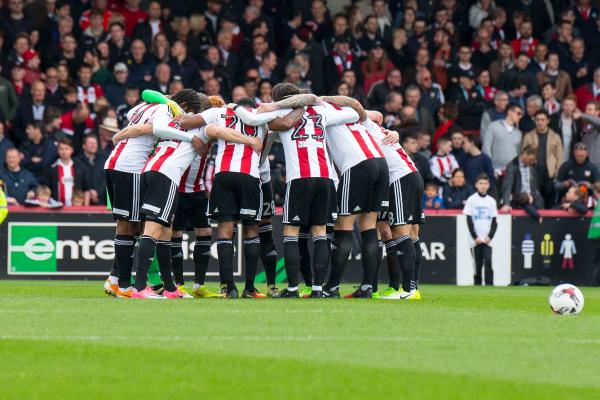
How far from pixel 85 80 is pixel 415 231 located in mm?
8513

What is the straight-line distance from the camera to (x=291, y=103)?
44.6ft

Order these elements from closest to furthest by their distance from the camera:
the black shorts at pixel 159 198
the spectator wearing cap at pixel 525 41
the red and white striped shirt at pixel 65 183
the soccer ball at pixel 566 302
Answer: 1. the soccer ball at pixel 566 302
2. the black shorts at pixel 159 198
3. the red and white striped shirt at pixel 65 183
4. the spectator wearing cap at pixel 525 41

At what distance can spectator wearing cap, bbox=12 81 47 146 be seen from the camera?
21219 mm

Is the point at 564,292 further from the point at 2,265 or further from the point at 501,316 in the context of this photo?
the point at 2,265

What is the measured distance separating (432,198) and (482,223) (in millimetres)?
902

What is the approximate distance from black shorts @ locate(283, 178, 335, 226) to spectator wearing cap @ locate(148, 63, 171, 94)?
28.0 feet

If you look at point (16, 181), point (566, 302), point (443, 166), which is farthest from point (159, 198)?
point (443, 166)

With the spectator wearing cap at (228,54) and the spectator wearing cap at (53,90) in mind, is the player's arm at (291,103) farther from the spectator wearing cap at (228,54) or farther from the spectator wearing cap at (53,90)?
the spectator wearing cap at (228,54)

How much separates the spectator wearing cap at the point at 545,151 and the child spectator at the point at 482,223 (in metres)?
1.91

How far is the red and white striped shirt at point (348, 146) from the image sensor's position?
14.0 meters

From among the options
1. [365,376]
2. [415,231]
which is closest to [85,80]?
[415,231]

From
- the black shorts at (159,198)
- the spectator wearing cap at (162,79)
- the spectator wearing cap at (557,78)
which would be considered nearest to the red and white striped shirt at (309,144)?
the black shorts at (159,198)

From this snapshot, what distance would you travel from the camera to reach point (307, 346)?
8836 mm

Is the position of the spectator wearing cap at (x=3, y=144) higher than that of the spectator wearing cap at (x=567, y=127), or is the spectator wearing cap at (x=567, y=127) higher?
the spectator wearing cap at (x=567, y=127)
